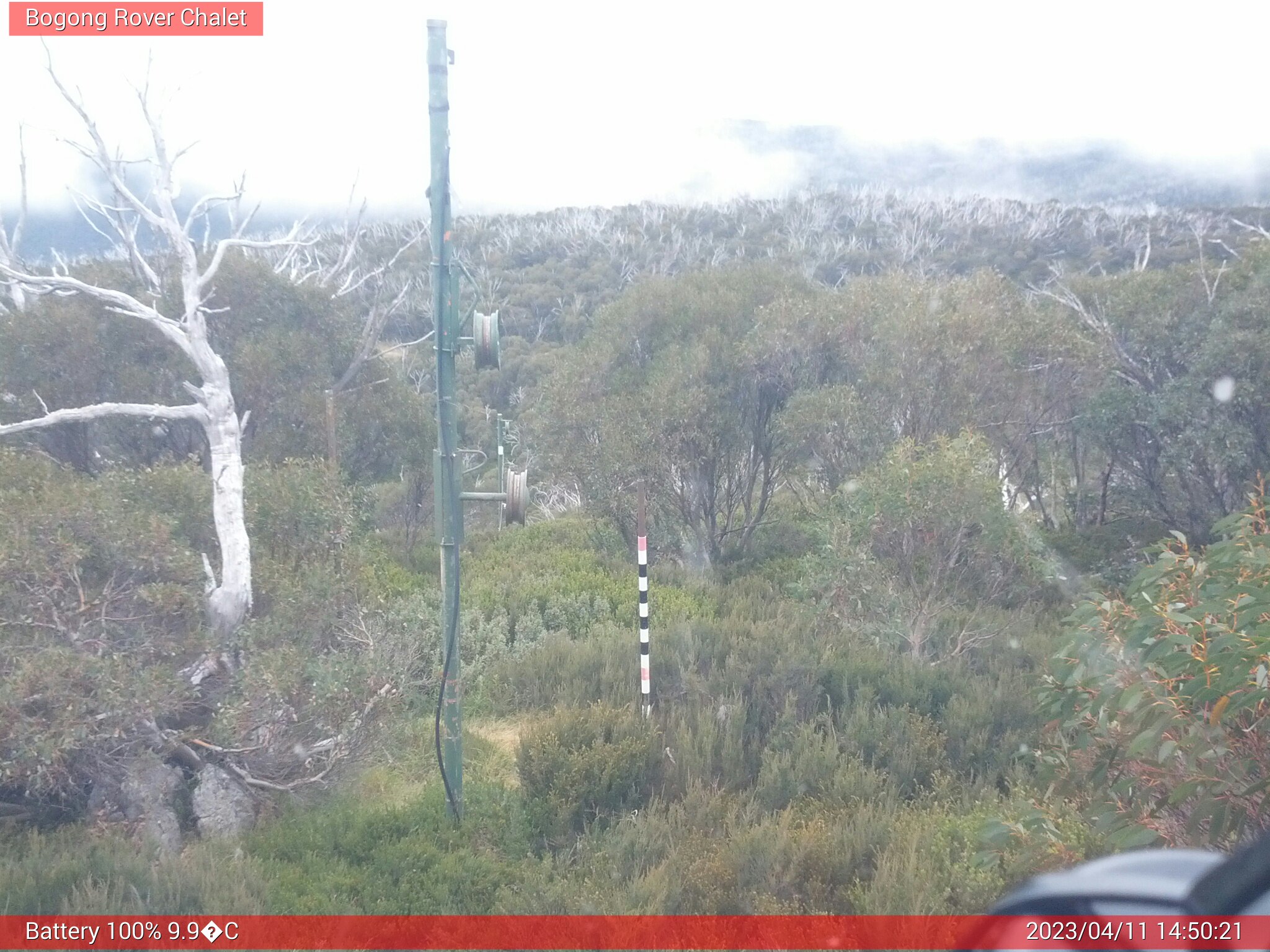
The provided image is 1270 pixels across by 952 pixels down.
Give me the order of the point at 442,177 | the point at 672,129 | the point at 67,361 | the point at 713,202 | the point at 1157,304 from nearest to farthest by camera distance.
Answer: the point at 442,177
the point at 67,361
the point at 1157,304
the point at 713,202
the point at 672,129

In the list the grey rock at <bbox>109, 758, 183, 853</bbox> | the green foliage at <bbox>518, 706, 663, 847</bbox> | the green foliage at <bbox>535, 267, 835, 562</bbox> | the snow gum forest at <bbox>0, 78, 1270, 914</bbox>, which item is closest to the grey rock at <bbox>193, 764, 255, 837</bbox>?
the snow gum forest at <bbox>0, 78, 1270, 914</bbox>

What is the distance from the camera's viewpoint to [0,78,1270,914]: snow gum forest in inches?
164

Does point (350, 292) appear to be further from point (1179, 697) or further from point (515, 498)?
point (1179, 697)

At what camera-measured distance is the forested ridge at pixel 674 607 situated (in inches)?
163

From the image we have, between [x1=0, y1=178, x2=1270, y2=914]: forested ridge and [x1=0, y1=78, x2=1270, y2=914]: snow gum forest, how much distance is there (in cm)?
4

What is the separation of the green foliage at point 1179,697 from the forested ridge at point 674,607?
2 centimetres

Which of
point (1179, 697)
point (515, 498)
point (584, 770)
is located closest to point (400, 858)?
point (584, 770)

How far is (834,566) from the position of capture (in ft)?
30.9

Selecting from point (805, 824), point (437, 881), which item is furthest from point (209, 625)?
point (805, 824)

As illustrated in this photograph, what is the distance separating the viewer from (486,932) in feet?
13.6

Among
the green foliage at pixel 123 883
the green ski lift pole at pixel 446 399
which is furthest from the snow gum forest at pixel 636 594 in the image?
the green ski lift pole at pixel 446 399

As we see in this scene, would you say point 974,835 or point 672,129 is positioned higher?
point 672,129

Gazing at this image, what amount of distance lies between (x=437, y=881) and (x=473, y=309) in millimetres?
3271

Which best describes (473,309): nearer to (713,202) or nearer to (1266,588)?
(1266,588)
